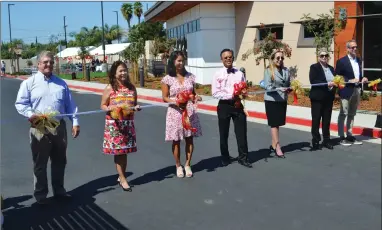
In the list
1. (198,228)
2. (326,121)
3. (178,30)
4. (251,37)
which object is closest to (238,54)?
(251,37)

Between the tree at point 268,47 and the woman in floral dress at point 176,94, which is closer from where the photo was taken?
the woman in floral dress at point 176,94

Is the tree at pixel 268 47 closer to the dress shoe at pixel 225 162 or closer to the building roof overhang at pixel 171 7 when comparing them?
the building roof overhang at pixel 171 7

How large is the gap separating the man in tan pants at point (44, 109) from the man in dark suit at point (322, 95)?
4.09 m

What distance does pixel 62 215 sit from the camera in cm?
497

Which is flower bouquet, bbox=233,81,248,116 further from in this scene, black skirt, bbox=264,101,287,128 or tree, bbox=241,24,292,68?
tree, bbox=241,24,292,68

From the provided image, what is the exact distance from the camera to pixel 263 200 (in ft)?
16.4

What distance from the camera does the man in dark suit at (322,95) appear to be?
7.39 meters

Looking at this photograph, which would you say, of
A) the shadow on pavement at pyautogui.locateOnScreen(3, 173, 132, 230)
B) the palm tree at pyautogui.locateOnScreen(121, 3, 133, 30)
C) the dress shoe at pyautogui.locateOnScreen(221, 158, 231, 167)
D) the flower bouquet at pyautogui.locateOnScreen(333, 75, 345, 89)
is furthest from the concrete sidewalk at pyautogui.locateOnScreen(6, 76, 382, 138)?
the palm tree at pyautogui.locateOnScreen(121, 3, 133, 30)

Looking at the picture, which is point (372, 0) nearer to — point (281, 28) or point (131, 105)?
point (281, 28)

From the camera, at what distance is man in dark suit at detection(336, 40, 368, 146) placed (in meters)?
7.69

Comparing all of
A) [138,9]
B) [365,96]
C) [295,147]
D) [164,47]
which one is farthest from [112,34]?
[295,147]

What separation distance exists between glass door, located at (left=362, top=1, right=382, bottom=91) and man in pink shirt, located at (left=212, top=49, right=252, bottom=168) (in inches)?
371

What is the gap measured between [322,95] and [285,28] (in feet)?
36.6

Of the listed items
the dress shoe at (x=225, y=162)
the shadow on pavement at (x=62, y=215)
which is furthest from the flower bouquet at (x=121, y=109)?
the dress shoe at (x=225, y=162)
